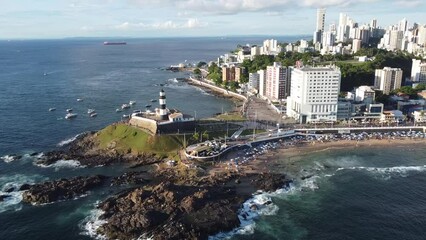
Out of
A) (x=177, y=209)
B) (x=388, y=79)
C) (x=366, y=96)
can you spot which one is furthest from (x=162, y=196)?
(x=388, y=79)

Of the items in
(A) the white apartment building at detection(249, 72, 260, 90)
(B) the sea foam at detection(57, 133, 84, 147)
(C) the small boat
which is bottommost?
(B) the sea foam at detection(57, 133, 84, 147)

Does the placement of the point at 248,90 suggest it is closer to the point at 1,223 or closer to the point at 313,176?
the point at 313,176

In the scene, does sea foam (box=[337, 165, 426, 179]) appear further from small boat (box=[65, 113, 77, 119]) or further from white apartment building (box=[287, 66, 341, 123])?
small boat (box=[65, 113, 77, 119])

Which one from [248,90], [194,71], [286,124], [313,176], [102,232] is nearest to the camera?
[102,232]

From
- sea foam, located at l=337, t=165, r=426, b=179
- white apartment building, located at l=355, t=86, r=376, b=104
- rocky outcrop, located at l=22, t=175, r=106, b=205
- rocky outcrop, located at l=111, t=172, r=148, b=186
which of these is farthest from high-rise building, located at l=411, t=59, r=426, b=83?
rocky outcrop, located at l=22, t=175, r=106, b=205

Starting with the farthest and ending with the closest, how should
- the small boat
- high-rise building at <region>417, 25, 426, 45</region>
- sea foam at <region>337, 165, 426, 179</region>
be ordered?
high-rise building at <region>417, 25, 426, 45</region> < the small boat < sea foam at <region>337, 165, 426, 179</region>

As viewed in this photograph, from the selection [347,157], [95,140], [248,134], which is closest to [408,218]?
[347,157]

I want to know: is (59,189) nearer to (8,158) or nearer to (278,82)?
(8,158)
